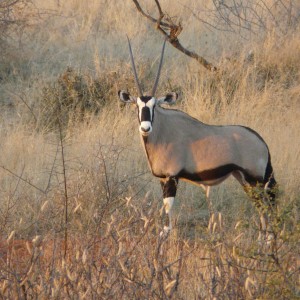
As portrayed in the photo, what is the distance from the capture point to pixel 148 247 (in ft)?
13.4

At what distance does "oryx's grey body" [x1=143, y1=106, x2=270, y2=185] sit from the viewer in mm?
6164

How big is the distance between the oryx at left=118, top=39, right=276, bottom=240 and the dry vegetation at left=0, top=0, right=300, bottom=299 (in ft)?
0.97

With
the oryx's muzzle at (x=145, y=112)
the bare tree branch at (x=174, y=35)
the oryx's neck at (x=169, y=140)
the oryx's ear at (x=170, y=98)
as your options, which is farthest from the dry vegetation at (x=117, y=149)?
the oryx's ear at (x=170, y=98)

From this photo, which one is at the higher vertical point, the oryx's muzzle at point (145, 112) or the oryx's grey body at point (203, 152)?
the oryx's muzzle at point (145, 112)

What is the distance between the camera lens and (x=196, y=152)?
20.4 feet

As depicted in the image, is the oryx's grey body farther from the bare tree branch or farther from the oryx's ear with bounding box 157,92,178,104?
the bare tree branch

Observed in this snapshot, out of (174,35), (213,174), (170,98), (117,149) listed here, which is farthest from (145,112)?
(174,35)

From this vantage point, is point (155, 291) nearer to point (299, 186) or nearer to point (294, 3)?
point (299, 186)

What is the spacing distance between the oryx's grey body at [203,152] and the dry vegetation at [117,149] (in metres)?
0.31

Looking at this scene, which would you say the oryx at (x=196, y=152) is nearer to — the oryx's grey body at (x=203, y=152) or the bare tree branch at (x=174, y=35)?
the oryx's grey body at (x=203, y=152)

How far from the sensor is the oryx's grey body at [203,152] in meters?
6.16

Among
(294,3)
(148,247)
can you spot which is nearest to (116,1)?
(294,3)

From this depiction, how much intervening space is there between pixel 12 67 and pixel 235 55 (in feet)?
8.91

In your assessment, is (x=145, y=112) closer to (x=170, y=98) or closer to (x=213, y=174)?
(x=170, y=98)
